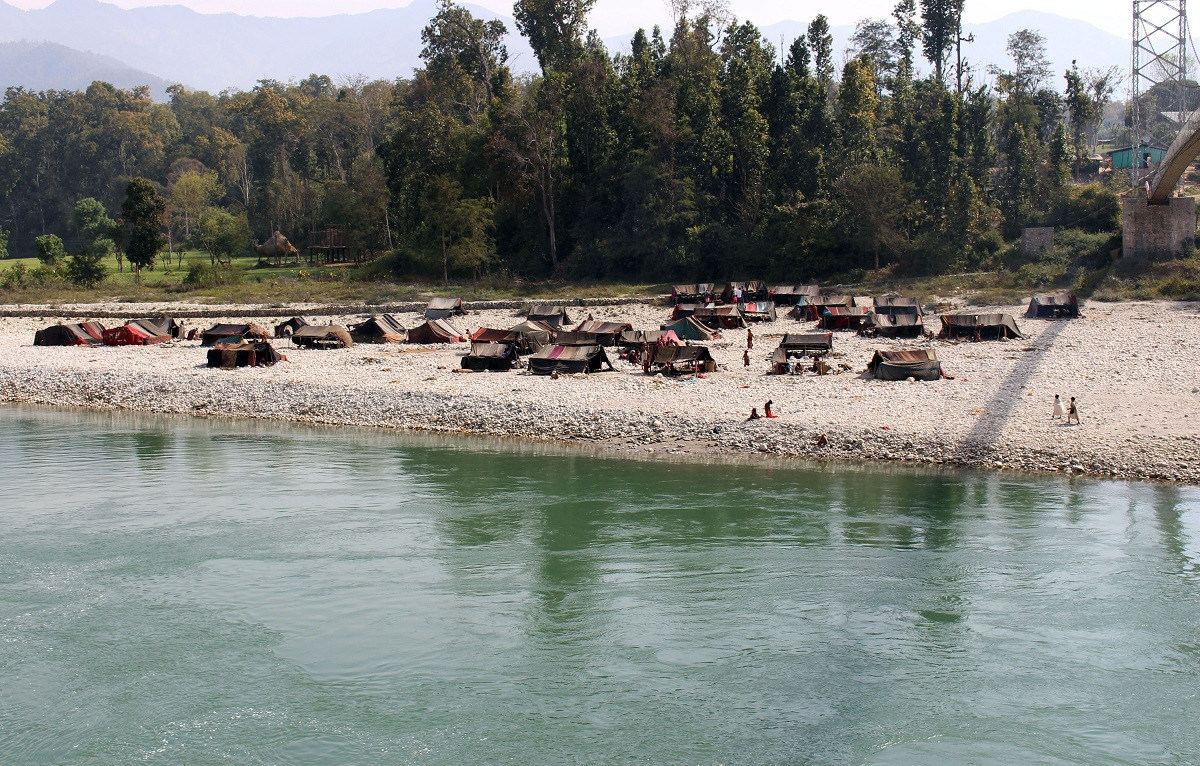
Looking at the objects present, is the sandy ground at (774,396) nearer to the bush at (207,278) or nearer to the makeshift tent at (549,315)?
the makeshift tent at (549,315)

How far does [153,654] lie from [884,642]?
31.8ft

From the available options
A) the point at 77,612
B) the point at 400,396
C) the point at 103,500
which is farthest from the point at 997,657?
the point at 400,396

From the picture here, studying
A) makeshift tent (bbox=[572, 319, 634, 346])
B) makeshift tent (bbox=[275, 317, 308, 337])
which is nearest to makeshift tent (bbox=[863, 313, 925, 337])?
makeshift tent (bbox=[572, 319, 634, 346])

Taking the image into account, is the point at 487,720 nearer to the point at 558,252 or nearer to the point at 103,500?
the point at 103,500

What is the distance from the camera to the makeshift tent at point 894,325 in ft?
117

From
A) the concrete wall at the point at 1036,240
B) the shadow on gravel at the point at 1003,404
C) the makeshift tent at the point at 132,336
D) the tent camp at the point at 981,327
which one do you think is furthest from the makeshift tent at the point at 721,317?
the makeshift tent at the point at 132,336

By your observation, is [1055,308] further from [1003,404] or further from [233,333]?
[233,333]

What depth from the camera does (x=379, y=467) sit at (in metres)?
23.0

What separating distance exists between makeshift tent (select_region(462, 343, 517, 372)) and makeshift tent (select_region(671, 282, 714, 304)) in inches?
575

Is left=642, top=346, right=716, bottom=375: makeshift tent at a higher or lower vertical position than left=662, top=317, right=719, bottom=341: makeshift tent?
lower

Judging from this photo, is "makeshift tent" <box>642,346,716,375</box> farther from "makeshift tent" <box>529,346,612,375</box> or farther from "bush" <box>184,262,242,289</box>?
"bush" <box>184,262,242,289</box>

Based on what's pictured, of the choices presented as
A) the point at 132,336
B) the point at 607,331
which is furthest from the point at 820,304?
the point at 132,336

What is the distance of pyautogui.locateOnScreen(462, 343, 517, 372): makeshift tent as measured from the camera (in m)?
31.8

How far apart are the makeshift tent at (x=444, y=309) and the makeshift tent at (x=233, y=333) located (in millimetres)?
7570
